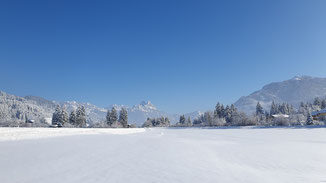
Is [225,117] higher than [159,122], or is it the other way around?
[225,117]

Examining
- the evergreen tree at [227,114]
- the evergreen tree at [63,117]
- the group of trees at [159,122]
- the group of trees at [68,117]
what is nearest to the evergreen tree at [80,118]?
the group of trees at [68,117]

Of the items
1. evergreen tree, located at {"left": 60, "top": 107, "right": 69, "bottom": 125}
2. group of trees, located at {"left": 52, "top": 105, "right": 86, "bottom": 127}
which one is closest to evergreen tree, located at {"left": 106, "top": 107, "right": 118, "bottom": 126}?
group of trees, located at {"left": 52, "top": 105, "right": 86, "bottom": 127}

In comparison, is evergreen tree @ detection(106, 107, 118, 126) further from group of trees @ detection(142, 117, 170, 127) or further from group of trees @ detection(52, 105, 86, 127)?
group of trees @ detection(142, 117, 170, 127)

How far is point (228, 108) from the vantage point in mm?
67000

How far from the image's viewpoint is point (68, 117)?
51.6m

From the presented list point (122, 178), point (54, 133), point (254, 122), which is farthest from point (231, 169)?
point (254, 122)

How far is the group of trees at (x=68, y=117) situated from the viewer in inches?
1921

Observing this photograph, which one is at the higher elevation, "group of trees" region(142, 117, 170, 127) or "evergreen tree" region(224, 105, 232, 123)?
"evergreen tree" region(224, 105, 232, 123)

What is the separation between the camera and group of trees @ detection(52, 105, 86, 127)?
4878 centimetres

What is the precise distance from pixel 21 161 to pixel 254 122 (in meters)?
52.9

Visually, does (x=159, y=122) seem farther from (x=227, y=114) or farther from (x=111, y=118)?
(x=227, y=114)

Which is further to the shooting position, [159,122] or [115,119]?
[159,122]

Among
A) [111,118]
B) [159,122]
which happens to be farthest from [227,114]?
[111,118]

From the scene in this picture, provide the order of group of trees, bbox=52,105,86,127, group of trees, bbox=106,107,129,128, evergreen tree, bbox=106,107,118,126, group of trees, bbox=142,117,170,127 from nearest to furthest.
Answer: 1. group of trees, bbox=52,105,86,127
2. group of trees, bbox=106,107,129,128
3. evergreen tree, bbox=106,107,118,126
4. group of trees, bbox=142,117,170,127
